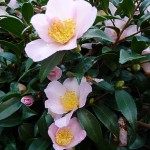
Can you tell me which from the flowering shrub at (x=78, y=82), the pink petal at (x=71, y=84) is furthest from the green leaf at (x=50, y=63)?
the pink petal at (x=71, y=84)

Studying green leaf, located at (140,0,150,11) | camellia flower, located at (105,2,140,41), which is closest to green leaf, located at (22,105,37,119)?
camellia flower, located at (105,2,140,41)

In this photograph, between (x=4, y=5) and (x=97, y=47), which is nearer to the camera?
(x=97, y=47)

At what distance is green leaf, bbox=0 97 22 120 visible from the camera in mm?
890

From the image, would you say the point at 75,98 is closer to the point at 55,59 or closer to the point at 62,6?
the point at 55,59

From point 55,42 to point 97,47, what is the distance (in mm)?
187

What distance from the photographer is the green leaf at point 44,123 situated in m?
0.84

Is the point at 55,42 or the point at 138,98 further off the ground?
the point at 55,42

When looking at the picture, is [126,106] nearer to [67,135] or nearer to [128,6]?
[67,135]

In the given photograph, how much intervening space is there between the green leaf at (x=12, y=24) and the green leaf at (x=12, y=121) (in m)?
0.25

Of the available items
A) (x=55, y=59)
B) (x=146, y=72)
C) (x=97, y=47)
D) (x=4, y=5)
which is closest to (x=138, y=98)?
(x=146, y=72)

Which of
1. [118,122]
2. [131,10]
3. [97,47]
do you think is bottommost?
[118,122]

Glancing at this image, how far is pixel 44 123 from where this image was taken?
845mm

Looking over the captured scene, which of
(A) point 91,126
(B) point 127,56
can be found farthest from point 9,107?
(B) point 127,56

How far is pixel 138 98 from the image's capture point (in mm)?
921
